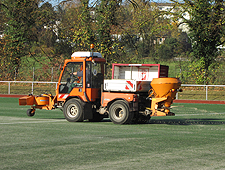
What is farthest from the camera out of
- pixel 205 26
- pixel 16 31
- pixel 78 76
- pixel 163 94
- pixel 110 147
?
pixel 16 31

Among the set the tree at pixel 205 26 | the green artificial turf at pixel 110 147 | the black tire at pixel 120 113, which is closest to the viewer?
the green artificial turf at pixel 110 147

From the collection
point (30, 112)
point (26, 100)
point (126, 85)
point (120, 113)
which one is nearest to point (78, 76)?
point (126, 85)

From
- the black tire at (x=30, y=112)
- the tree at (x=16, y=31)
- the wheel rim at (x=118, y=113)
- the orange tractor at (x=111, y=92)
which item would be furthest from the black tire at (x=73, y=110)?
the tree at (x=16, y=31)

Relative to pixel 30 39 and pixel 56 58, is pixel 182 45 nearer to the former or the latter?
pixel 56 58

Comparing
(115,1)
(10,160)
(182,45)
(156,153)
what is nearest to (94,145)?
(156,153)

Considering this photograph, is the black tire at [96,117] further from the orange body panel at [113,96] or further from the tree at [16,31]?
the tree at [16,31]

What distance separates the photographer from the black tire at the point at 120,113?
14.2 m

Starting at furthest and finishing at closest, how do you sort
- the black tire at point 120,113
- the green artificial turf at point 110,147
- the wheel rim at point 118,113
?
the wheel rim at point 118,113, the black tire at point 120,113, the green artificial turf at point 110,147

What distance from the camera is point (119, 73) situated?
15.9 meters

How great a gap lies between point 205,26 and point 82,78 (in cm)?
2062

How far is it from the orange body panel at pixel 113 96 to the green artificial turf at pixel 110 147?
1.26 metres

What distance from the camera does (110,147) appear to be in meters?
9.41

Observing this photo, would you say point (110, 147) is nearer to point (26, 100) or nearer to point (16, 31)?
point (26, 100)

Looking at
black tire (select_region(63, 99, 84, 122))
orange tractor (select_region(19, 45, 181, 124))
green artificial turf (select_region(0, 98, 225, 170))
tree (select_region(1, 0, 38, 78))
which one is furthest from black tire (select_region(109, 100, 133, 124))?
tree (select_region(1, 0, 38, 78))
